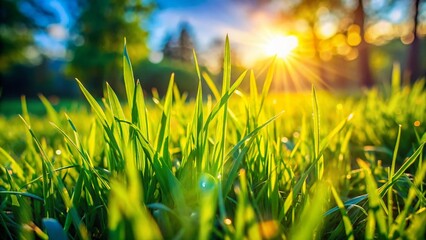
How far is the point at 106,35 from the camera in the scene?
19.9m

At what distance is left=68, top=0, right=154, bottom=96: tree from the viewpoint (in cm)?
1961

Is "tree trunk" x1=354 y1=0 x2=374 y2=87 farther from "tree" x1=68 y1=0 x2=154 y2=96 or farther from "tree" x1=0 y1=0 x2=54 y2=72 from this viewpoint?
"tree" x1=0 y1=0 x2=54 y2=72

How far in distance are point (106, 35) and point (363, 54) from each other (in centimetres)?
1505

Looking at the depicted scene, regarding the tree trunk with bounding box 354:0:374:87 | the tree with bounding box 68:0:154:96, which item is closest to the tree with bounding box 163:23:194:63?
the tree with bounding box 68:0:154:96

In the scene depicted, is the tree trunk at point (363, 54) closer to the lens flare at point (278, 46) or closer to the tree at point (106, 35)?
the lens flare at point (278, 46)

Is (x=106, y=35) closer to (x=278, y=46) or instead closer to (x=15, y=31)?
(x=15, y=31)

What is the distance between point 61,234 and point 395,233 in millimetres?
546

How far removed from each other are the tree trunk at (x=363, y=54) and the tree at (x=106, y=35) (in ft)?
42.5

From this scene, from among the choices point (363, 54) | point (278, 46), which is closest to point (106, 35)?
point (363, 54)

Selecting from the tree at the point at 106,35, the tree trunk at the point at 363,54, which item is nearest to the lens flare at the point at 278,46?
the tree trunk at the point at 363,54

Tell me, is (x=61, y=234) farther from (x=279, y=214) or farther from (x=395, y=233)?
(x=395, y=233)

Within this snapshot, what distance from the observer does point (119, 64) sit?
786 inches

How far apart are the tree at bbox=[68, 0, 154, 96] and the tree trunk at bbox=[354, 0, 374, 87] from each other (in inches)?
510

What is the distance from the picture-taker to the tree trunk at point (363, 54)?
11.2m
